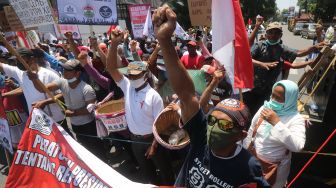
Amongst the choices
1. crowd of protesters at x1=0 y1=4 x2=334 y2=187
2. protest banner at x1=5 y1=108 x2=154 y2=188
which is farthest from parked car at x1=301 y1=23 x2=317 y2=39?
protest banner at x1=5 y1=108 x2=154 y2=188

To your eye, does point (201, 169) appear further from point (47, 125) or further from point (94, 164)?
point (47, 125)

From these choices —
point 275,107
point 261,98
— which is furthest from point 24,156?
point 261,98

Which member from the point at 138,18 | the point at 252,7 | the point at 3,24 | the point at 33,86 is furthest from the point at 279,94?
the point at 252,7

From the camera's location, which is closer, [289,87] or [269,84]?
[289,87]

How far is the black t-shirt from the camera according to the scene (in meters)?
1.84

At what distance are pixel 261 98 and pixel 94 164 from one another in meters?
2.95

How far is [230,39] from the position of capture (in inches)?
125

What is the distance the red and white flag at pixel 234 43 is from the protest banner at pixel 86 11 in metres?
2.95

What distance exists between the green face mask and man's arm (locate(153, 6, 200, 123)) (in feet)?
0.59

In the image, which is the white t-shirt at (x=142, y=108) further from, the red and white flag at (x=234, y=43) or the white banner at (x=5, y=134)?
the white banner at (x=5, y=134)

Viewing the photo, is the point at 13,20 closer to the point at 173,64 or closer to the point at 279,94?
the point at 279,94

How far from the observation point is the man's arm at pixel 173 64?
66.4 inches

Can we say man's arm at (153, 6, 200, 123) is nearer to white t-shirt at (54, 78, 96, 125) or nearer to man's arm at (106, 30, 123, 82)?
man's arm at (106, 30, 123, 82)

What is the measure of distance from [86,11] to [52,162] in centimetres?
310
